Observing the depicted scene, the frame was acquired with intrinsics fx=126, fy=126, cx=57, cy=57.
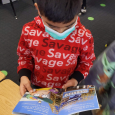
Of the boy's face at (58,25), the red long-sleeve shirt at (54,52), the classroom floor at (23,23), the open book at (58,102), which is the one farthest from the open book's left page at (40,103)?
the classroom floor at (23,23)

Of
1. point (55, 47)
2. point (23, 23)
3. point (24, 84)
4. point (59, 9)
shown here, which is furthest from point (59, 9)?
point (23, 23)

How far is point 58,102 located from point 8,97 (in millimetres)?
268

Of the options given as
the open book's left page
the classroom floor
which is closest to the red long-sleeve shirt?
the open book's left page

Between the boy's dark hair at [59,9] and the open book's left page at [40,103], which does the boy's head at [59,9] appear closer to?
the boy's dark hair at [59,9]

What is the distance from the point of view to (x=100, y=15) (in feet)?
7.30

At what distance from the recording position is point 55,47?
0.56 meters

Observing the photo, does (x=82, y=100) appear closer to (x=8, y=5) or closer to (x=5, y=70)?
(x=5, y=70)

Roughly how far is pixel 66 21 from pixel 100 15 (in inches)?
80.0

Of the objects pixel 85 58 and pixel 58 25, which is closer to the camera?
pixel 58 25

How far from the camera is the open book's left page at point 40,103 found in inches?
19.8

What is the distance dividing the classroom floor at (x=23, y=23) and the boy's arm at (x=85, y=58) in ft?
2.99

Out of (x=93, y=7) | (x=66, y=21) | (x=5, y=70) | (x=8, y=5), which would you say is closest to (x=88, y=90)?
(x=66, y=21)

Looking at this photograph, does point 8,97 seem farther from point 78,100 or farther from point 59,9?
point 59,9

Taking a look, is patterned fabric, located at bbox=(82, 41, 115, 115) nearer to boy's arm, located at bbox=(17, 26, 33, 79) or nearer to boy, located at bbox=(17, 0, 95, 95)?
boy, located at bbox=(17, 0, 95, 95)
